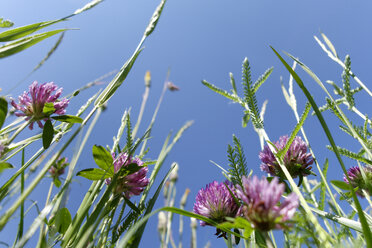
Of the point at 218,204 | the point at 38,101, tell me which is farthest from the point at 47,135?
the point at 218,204

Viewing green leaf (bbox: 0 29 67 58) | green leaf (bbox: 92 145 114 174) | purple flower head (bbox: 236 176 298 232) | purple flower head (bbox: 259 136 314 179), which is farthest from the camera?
purple flower head (bbox: 259 136 314 179)

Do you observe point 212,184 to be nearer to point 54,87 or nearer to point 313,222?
point 313,222

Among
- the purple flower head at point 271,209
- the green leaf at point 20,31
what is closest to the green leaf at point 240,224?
the purple flower head at point 271,209

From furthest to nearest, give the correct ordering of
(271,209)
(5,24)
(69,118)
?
(69,118)
(5,24)
(271,209)

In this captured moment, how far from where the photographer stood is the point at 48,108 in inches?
34.0

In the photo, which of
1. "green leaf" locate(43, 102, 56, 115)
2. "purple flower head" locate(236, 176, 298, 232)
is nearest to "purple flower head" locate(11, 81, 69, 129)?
"green leaf" locate(43, 102, 56, 115)

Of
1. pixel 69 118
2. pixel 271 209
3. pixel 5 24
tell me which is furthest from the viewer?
pixel 69 118

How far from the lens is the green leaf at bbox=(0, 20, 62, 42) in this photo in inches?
24.2

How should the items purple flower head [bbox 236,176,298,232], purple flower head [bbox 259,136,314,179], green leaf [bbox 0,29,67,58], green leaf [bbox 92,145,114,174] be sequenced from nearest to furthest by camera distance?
purple flower head [bbox 236,176,298,232]
green leaf [bbox 0,29,67,58]
green leaf [bbox 92,145,114,174]
purple flower head [bbox 259,136,314,179]

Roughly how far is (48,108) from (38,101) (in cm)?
6

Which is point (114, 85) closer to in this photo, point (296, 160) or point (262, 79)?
point (262, 79)

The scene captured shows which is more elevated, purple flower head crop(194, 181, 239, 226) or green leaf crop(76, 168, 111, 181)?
purple flower head crop(194, 181, 239, 226)

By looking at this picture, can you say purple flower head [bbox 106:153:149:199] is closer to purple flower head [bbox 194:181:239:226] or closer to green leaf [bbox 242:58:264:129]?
purple flower head [bbox 194:181:239:226]

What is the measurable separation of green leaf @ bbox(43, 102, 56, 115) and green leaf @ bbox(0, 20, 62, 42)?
254mm
